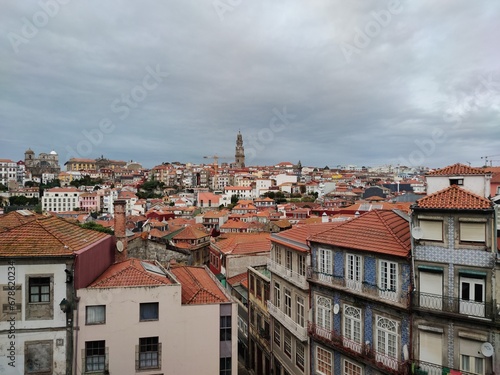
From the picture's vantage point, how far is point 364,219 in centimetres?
1617

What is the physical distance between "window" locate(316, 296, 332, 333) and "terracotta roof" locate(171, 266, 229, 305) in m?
4.50

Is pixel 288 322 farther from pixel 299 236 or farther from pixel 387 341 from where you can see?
pixel 387 341

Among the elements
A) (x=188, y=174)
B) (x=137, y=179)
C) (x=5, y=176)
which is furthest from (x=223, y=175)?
(x=5, y=176)

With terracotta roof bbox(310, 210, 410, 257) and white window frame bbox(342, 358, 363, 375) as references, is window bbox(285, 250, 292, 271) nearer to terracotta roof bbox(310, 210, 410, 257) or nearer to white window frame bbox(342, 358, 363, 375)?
terracotta roof bbox(310, 210, 410, 257)

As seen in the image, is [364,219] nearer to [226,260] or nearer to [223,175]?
[226,260]

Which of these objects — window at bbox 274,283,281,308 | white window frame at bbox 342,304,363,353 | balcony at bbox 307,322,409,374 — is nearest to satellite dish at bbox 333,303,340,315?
white window frame at bbox 342,304,363,353

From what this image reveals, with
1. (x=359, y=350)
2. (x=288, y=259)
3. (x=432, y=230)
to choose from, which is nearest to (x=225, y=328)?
(x=359, y=350)

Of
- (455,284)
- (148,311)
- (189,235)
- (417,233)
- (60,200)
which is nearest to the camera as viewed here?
(455,284)

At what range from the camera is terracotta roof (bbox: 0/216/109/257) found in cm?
1314

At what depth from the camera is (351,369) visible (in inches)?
599

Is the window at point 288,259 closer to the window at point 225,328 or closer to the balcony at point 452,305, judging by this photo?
the window at point 225,328

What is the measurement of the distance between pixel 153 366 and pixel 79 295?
404 cm

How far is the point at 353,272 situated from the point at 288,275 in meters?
4.79

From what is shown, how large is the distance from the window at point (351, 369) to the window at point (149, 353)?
26.1ft
